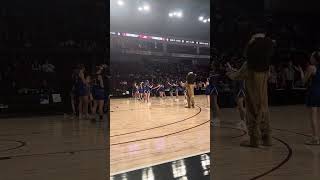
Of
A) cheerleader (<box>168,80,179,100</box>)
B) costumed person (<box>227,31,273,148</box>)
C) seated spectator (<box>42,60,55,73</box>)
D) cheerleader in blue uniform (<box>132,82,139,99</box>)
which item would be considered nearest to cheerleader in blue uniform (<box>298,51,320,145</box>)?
costumed person (<box>227,31,273,148</box>)

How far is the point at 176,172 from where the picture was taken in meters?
4.52

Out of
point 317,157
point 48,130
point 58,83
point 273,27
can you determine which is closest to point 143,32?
point 273,27

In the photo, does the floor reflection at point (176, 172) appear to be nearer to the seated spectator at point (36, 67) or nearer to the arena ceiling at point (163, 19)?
the seated spectator at point (36, 67)

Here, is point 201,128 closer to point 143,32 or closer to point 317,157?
point 317,157

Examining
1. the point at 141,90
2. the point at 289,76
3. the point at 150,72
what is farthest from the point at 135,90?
the point at 289,76

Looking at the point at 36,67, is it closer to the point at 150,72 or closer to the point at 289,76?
the point at 289,76

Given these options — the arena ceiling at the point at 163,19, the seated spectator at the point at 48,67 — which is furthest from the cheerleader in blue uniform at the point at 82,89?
the arena ceiling at the point at 163,19

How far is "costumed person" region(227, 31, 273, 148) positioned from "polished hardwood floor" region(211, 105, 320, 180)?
34 cm

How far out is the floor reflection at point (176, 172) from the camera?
4.29m

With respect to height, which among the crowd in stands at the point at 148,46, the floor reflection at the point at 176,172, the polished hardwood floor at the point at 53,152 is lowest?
the polished hardwood floor at the point at 53,152

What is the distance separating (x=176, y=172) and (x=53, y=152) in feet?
7.85

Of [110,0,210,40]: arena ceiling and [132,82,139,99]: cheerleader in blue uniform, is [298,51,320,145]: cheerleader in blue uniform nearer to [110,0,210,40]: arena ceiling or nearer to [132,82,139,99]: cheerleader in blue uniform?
[110,0,210,40]: arena ceiling

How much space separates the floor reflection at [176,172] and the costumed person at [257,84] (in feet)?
5.24

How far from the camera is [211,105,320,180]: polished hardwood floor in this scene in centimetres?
458
